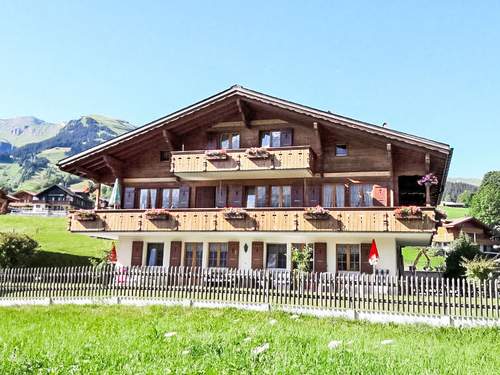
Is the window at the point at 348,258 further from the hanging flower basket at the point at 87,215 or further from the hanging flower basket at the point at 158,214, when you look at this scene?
the hanging flower basket at the point at 87,215

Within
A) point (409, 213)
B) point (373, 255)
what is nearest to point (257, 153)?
point (373, 255)

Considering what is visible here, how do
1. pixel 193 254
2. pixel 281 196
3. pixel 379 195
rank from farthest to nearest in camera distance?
pixel 193 254
pixel 281 196
pixel 379 195

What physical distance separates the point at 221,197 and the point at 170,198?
3126mm

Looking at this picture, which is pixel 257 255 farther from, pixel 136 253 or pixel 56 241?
pixel 56 241

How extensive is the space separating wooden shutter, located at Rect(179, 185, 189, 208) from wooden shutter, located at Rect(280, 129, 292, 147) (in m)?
6.07

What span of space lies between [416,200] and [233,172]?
42.8ft

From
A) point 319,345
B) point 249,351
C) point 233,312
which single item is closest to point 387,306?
point 233,312

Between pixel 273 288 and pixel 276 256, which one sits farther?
pixel 276 256

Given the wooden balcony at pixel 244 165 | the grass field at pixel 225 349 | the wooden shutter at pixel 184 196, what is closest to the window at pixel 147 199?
the wooden shutter at pixel 184 196

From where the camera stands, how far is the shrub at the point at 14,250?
2902 cm

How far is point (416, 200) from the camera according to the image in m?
29.9

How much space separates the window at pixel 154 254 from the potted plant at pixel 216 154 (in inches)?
246

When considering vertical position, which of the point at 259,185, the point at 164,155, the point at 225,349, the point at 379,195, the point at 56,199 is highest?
the point at 56,199

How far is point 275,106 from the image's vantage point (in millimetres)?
23922
